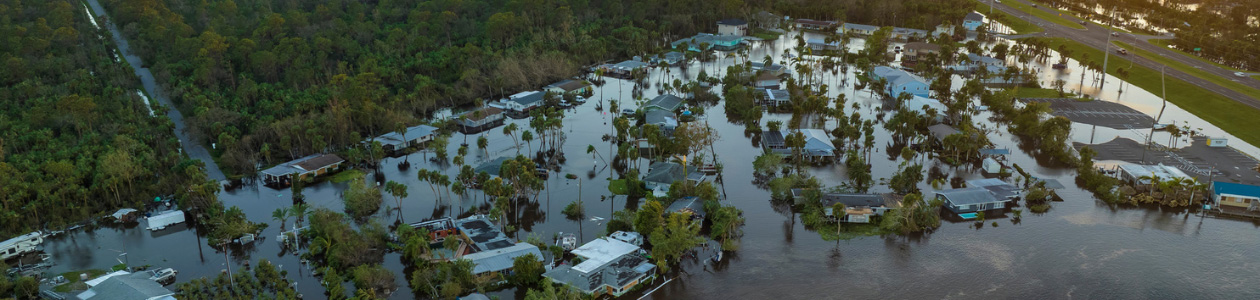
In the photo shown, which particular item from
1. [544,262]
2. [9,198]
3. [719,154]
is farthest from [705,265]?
[9,198]

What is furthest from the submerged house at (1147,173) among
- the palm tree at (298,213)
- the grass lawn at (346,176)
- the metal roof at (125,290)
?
the metal roof at (125,290)

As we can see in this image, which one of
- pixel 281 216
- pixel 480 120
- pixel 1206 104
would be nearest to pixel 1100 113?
pixel 1206 104

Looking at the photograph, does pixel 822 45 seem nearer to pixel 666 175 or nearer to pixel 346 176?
pixel 666 175

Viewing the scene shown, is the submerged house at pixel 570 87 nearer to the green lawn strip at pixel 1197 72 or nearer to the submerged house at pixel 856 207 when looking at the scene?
the submerged house at pixel 856 207

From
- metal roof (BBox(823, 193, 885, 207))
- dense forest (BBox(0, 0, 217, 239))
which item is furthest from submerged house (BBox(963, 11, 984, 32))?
dense forest (BBox(0, 0, 217, 239))

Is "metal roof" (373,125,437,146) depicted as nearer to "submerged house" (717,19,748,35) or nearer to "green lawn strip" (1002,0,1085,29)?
"submerged house" (717,19,748,35)

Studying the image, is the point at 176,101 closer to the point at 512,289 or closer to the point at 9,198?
the point at 9,198
